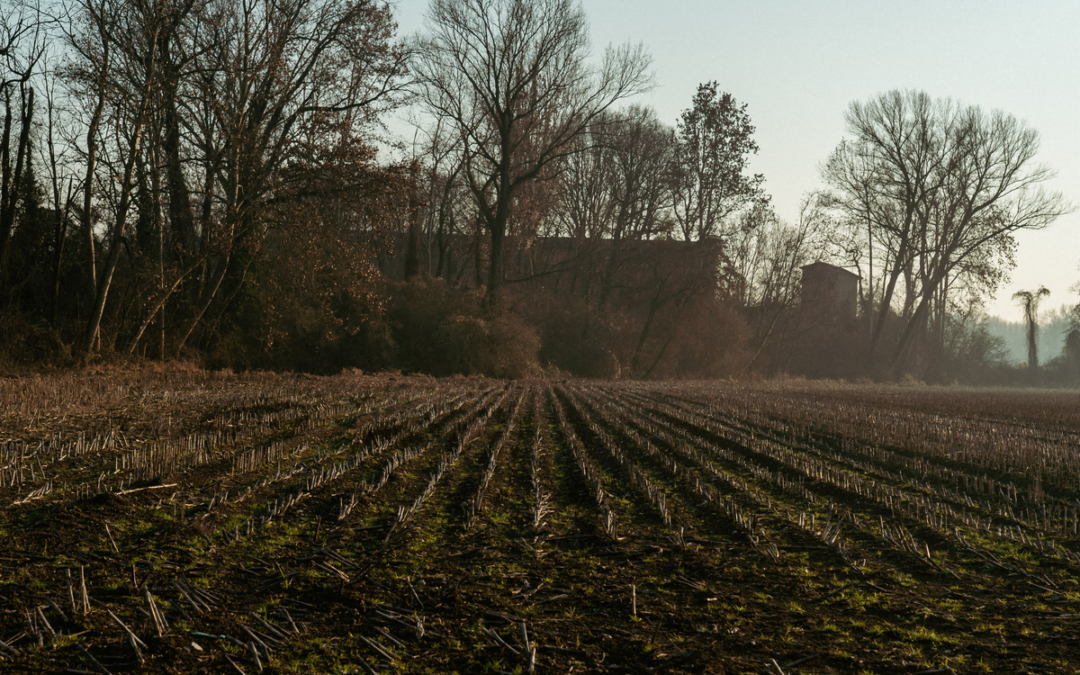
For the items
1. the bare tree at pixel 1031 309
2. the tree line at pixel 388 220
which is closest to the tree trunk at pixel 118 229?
the tree line at pixel 388 220

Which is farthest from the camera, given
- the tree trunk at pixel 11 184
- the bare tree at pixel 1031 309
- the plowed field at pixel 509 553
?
the bare tree at pixel 1031 309

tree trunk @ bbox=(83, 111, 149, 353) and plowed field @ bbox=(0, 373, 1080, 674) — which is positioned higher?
tree trunk @ bbox=(83, 111, 149, 353)

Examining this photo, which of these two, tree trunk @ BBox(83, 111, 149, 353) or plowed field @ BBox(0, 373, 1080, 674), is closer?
plowed field @ BBox(0, 373, 1080, 674)

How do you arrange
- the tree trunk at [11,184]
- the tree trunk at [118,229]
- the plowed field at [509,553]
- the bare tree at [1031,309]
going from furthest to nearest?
the bare tree at [1031,309] → the tree trunk at [11,184] → the tree trunk at [118,229] → the plowed field at [509,553]

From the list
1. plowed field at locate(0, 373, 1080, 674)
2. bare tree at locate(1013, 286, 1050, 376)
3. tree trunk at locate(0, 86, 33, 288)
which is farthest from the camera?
bare tree at locate(1013, 286, 1050, 376)

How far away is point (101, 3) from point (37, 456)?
1506 centimetres

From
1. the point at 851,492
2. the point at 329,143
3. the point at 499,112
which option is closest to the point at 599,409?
the point at 851,492

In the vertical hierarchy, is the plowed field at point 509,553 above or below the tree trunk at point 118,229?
below

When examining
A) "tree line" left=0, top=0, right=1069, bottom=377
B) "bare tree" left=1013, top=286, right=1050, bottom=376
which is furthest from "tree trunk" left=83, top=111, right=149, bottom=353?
"bare tree" left=1013, top=286, right=1050, bottom=376

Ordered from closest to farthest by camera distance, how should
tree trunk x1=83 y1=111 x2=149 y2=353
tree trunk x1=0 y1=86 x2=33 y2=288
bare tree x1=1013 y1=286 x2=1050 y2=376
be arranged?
tree trunk x1=83 y1=111 x2=149 y2=353, tree trunk x1=0 y1=86 x2=33 y2=288, bare tree x1=1013 y1=286 x2=1050 y2=376

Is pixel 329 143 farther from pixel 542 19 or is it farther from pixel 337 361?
pixel 542 19

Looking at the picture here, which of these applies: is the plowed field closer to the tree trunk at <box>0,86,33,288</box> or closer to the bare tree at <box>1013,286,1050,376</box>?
the tree trunk at <box>0,86,33,288</box>

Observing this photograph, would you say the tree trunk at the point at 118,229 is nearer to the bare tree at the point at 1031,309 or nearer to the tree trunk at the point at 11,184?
the tree trunk at the point at 11,184

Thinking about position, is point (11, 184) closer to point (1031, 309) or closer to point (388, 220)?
point (388, 220)
